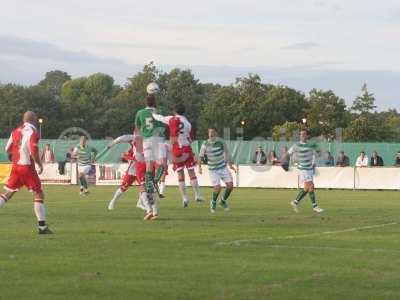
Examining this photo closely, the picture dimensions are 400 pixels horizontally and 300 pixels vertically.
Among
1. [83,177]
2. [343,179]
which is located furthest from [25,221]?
[343,179]

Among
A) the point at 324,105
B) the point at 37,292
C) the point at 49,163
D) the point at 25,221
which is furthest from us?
the point at 324,105

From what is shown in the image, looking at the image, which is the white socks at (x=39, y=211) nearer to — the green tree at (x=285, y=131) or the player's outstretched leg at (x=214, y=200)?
the player's outstretched leg at (x=214, y=200)

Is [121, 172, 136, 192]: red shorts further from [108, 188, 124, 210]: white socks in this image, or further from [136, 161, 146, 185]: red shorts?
[136, 161, 146, 185]: red shorts

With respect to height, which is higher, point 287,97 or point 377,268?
point 287,97

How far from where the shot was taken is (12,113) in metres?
124

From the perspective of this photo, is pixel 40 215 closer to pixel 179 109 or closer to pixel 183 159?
pixel 179 109

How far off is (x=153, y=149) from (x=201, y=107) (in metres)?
105

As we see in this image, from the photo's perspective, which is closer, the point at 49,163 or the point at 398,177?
the point at 398,177

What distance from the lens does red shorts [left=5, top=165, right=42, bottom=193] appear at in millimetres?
17453

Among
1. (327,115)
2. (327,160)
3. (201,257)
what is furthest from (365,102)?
(201,257)

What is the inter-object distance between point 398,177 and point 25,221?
26224 millimetres

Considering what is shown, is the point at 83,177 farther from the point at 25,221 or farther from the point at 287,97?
the point at 287,97

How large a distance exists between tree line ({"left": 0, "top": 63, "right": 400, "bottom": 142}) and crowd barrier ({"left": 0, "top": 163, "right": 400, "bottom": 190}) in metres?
45.2

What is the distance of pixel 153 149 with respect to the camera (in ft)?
68.6
